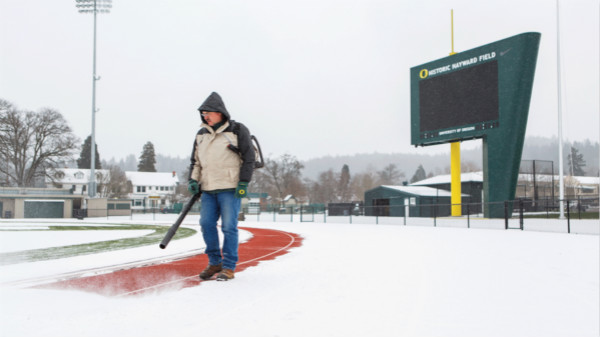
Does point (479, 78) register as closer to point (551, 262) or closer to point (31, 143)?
point (551, 262)

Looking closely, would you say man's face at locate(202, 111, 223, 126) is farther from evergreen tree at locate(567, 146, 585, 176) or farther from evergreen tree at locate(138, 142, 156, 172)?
evergreen tree at locate(567, 146, 585, 176)

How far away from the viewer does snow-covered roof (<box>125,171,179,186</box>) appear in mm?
85812

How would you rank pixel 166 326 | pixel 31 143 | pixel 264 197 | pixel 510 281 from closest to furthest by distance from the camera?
pixel 166 326
pixel 510 281
pixel 31 143
pixel 264 197

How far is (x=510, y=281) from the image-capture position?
505 cm

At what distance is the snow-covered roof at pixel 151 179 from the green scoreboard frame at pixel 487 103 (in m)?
70.6

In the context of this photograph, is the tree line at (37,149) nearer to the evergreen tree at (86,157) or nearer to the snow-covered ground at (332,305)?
the snow-covered ground at (332,305)

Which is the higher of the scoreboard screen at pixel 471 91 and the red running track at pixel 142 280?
the scoreboard screen at pixel 471 91

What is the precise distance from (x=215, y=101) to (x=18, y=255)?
468 cm

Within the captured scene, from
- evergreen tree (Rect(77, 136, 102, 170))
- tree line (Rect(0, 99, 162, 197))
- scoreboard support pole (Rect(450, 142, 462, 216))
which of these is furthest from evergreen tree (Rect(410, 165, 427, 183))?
tree line (Rect(0, 99, 162, 197))

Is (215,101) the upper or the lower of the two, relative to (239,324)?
upper

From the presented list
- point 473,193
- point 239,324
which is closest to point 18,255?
point 239,324

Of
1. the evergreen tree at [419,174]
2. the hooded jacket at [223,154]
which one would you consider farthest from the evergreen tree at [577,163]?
the hooded jacket at [223,154]

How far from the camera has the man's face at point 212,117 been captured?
14.3 feet

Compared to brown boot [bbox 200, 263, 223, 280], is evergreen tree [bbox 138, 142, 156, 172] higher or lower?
higher
